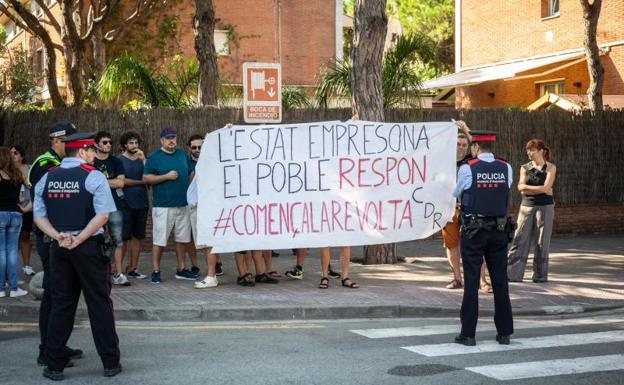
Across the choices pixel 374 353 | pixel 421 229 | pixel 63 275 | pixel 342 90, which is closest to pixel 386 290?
pixel 421 229

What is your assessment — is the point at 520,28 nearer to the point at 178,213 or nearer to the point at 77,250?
the point at 178,213

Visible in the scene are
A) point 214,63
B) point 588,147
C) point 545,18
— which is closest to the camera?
point 214,63

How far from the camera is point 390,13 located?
60094 millimetres

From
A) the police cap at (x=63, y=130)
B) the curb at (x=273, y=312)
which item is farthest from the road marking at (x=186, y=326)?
the police cap at (x=63, y=130)

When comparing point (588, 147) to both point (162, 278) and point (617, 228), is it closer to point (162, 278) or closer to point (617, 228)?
point (617, 228)

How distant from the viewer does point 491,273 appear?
27.7ft

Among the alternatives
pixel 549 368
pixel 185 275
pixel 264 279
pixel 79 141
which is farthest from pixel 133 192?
pixel 549 368

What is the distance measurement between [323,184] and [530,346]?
4254mm

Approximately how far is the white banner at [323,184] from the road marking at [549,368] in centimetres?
416

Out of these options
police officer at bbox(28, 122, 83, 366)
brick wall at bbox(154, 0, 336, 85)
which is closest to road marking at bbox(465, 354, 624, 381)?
police officer at bbox(28, 122, 83, 366)

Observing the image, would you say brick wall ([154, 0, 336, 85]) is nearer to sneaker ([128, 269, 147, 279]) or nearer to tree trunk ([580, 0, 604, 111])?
tree trunk ([580, 0, 604, 111])

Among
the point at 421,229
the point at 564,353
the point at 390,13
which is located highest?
the point at 390,13

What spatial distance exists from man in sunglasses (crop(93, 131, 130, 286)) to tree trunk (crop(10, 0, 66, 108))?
9.86 m

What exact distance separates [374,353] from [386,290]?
3.37 m
